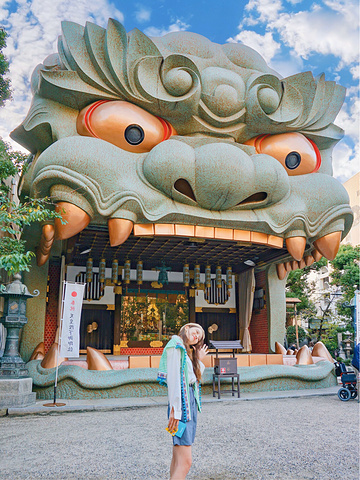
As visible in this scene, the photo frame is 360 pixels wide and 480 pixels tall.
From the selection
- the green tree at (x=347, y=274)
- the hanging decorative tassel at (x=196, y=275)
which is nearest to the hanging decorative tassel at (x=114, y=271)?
the hanging decorative tassel at (x=196, y=275)

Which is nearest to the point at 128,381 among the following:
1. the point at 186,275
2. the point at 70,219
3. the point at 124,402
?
the point at 124,402

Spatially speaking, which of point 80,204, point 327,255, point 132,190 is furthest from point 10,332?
point 327,255

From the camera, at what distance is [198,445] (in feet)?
17.7

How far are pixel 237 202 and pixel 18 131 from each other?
593 cm

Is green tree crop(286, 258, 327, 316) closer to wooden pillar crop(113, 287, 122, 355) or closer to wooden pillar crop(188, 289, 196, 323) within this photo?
wooden pillar crop(188, 289, 196, 323)

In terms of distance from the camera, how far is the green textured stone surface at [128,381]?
9.79 meters

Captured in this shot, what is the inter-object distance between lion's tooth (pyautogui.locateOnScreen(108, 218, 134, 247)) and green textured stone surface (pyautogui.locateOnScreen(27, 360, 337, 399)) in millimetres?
3319

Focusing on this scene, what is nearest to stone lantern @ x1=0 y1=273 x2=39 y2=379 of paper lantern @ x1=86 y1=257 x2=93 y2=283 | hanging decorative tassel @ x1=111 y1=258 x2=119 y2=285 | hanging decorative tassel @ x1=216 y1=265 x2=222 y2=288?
paper lantern @ x1=86 y1=257 x2=93 y2=283

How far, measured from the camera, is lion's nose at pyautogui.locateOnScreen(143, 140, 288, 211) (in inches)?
388

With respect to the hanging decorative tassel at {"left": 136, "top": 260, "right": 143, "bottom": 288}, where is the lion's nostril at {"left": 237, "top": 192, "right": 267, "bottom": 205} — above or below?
above

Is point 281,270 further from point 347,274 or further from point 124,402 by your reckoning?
point 347,274

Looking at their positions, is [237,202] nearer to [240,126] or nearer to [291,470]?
[240,126]

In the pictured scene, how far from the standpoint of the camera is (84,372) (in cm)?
998

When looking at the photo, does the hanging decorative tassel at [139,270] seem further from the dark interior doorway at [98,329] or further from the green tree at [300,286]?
the green tree at [300,286]
